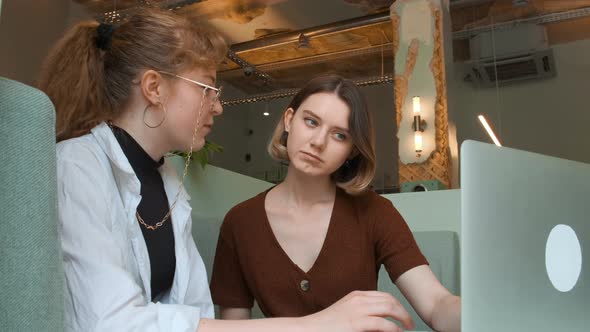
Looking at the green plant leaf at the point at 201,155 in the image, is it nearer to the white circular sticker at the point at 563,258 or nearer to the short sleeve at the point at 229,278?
the short sleeve at the point at 229,278

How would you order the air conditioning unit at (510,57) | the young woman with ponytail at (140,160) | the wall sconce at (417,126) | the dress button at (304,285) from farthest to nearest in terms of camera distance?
the air conditioning unit at (510,57) → the wall sconce at (417,126) → the dress button at (304,285) → the young woman with ponytail at (140,160)

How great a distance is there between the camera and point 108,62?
127 centimetres

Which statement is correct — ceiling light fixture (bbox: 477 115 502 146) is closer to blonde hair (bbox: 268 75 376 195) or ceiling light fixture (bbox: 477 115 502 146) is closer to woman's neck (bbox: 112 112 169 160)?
blonde hair (bbox: 268 75 376 195)

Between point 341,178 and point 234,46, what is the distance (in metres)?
7.62

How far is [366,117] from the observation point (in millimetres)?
1520

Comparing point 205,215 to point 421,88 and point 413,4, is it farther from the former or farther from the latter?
point 413,4

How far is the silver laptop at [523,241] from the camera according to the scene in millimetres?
618

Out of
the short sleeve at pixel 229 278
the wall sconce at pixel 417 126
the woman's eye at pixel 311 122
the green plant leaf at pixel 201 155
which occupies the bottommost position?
the short sleeve at pixel 229 278

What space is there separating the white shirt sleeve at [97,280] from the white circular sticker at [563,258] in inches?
20.3

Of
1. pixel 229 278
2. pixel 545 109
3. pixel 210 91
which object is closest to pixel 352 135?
pixel 210 91

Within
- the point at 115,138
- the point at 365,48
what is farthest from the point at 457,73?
the point at 115,138

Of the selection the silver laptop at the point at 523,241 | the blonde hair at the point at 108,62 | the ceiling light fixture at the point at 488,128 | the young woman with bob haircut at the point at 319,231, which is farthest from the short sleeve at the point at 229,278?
the ceiling light fixture at the point at 488,128

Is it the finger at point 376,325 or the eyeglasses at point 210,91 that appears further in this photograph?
the eyeglasses at point 210,91

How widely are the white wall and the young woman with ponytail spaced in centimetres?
Answer: 740
